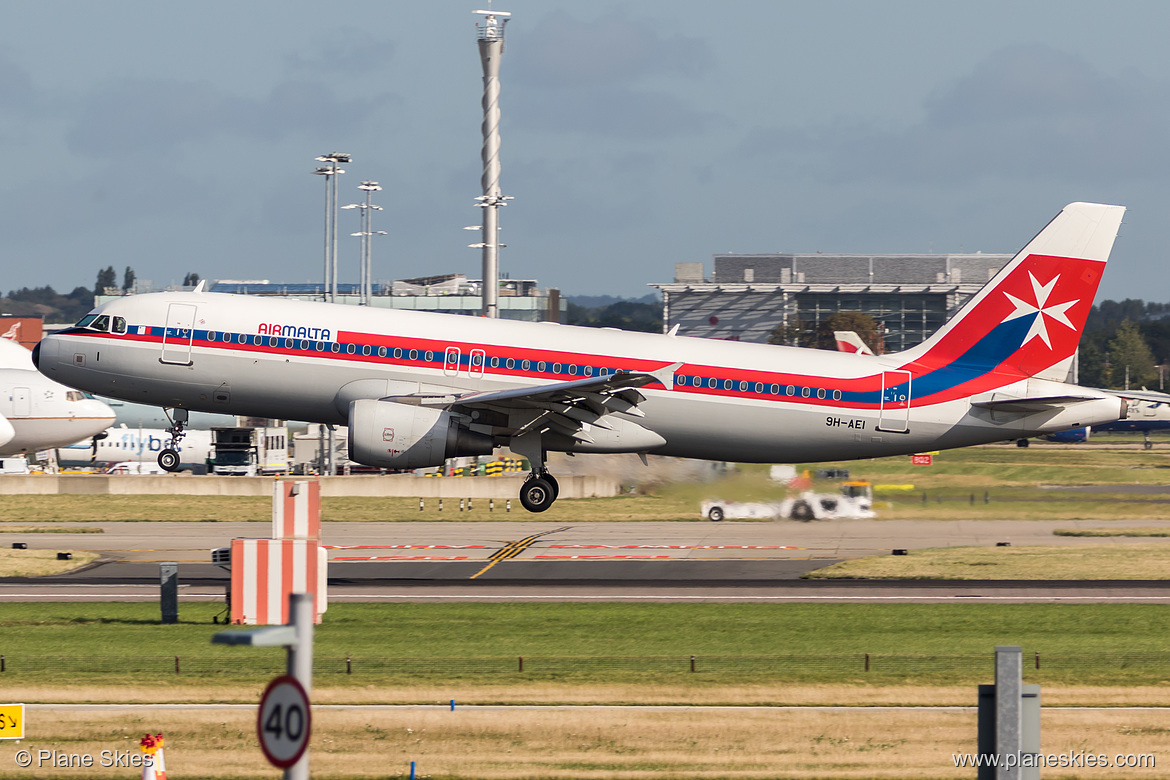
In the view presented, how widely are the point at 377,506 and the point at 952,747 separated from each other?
2146 inches

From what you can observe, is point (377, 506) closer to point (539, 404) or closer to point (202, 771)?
point (539, 404)

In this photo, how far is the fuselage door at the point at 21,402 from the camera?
69250 millimetres

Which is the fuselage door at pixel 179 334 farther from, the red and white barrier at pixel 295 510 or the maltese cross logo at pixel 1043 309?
the maltese cross logo at pixel 1043 309

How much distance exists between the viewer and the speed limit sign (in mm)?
8984

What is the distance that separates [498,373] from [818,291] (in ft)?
474

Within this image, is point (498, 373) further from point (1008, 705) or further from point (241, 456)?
point (241, 456)

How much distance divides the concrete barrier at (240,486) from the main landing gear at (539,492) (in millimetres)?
41427

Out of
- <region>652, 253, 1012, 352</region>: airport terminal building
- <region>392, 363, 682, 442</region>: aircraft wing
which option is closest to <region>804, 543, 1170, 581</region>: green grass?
<region>392, 363, 682, 442</region>: aircraft wing

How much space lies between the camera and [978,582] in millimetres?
45125

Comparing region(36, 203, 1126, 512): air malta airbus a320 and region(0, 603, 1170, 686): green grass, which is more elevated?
region(36, 203, 1126, 512): air malta airbus a320

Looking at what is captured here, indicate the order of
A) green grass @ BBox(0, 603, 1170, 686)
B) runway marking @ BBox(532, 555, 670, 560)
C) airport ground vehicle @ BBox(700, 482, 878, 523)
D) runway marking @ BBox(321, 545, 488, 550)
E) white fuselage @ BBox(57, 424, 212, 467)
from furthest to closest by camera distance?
white fuselage @ BBox(57, 424, 212, 467) < airport ground vehicle @ BBox(700, 482, 878, 523) < runway marking @ BBox(321, 545, 488, 550) < runway marking @ BBox(532, 555, 670, 560) < green grass @ BBox(0, 603, 1170, 686)

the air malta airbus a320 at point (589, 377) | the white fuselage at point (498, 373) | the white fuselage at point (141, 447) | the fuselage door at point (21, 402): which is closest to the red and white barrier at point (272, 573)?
the air malta airbus a320 at point (589, 377)

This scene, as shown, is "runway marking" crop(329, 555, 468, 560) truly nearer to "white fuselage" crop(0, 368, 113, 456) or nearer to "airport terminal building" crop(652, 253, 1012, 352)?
"white fuselage" crop(0, 368, 113, 456)

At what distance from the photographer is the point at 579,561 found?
5128 centimetres
